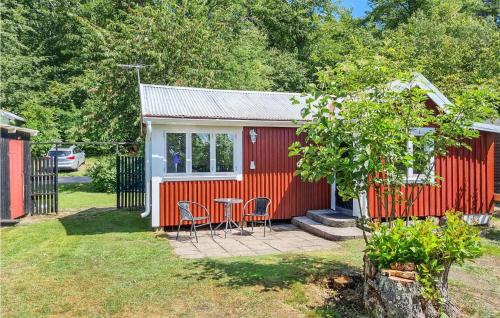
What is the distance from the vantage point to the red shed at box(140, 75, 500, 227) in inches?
346

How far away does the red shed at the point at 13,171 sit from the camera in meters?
9.38

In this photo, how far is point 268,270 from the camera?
227 inches

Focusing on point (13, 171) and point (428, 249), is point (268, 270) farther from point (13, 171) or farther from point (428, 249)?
point (13, 171)

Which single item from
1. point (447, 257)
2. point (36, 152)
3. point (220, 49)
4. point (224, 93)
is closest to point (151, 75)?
point (220, 49)

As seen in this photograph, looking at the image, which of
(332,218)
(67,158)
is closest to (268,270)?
(332,218)

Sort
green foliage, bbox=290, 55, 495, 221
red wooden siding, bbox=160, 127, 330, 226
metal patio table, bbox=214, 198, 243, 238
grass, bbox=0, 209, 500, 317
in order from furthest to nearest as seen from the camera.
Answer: red wooden siding, bbox=160, 127, 330, 226
metal patio table, bbox=214, 198, 243, 238
green foliage, bbox=290, 55, 495, 221
grass, bbox=0, 209, 500, 317

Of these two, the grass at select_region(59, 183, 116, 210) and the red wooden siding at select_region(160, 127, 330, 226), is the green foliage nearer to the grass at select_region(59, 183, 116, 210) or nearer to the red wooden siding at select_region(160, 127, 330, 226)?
the red wooden siding at select_region(160, 127, 330, 226)

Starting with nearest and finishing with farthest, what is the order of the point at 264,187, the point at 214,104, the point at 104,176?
1. the point at 264,187
2. the point at 214,104
3. the point at 104,176

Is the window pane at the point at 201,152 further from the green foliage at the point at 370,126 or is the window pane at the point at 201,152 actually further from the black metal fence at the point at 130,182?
the green foliage at the point at 370,126

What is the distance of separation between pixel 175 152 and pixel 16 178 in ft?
15.5

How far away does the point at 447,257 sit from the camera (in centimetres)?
397

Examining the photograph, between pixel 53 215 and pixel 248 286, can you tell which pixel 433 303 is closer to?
pixel 248 286

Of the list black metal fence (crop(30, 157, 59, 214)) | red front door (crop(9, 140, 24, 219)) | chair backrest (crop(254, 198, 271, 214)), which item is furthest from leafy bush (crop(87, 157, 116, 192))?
chair backrest (crop(254, 198, 271, 214))

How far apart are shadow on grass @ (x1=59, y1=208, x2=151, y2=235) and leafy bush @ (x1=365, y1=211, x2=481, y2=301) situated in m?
6.40
